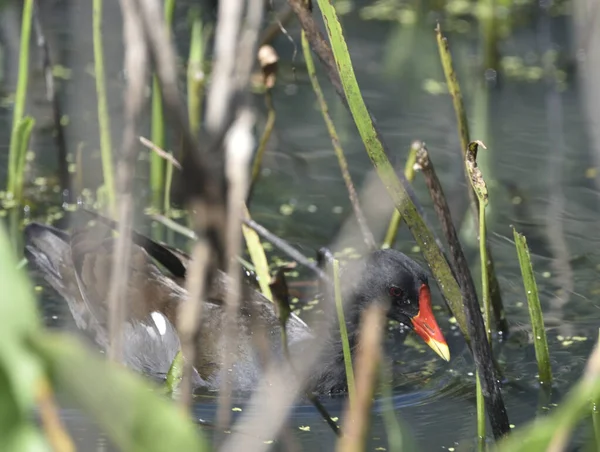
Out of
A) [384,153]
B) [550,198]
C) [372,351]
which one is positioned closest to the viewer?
[372,351]

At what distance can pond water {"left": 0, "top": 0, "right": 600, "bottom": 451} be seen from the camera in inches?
133

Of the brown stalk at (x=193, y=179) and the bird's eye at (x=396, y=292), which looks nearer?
the brown stalk at (x=193, y=179)

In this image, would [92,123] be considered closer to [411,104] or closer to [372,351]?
[411,104]

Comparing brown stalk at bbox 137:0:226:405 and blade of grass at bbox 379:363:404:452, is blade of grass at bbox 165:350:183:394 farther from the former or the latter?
brown stalk at bbox 137:0:226:405

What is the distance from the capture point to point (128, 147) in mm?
1416

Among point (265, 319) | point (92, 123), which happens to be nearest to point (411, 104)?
point (92, 123)

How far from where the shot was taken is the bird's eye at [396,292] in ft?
11.5

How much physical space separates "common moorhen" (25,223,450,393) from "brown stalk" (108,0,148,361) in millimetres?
1877

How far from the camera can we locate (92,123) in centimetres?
496

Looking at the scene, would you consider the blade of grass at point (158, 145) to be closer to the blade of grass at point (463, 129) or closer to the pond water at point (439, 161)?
the pond water at point (439, 161)

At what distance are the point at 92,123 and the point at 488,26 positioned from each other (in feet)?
7.38

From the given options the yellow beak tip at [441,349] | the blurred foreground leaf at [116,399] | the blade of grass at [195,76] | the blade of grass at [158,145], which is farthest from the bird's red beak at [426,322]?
the blurred foreground leaf at [116,399]

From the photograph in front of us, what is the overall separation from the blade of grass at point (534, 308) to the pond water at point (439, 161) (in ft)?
0.58

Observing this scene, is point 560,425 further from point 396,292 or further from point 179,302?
point 179,302
